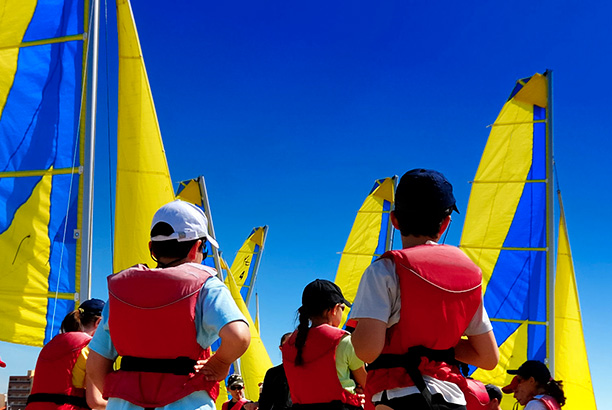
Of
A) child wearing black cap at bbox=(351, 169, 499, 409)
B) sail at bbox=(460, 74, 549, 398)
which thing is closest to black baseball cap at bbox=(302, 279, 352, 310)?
child wearing black cap at bbox=(351, 169, 499, 409)

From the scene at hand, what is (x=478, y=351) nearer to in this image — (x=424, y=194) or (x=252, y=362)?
(x=424, y=194)

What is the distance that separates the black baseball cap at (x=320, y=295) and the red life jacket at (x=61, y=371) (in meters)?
1.60

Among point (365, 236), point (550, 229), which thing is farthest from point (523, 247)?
point (365, 236)

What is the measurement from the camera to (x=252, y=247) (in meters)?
25.0

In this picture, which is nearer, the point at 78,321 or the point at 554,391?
the point at 78,321

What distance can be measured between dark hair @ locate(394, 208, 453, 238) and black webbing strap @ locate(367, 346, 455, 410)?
20.3 inches

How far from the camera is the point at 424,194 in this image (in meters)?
2.74

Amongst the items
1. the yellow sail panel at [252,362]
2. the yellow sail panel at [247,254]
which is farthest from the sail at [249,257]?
the yellow sail panel at [252,362]

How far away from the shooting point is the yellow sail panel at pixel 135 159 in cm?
788

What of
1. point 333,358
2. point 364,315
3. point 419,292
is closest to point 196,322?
point 364,315

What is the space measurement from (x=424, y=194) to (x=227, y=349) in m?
1.08

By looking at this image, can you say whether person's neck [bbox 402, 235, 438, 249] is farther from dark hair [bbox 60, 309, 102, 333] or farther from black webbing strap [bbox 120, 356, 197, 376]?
dark hair [bbox 60, 309, 102, 333]

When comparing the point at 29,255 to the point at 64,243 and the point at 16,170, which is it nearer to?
the point at 64,243

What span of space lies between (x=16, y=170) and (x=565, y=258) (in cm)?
1234
